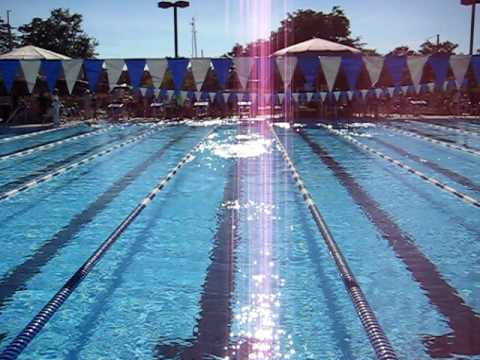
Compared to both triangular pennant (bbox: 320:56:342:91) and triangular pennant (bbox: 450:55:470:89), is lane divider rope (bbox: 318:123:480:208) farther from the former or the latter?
triangular pennant (bbox: 450:55:470:89)

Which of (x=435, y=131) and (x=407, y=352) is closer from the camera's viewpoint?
(x=407, y=352)

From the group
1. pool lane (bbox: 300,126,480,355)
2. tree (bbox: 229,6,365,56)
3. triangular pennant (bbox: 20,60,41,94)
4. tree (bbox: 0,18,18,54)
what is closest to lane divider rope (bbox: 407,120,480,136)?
pool lane (bbox: 300,126,480,355)

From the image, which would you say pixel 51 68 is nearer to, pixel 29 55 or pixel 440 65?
pixel 29 55

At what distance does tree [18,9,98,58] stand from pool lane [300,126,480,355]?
32066mm

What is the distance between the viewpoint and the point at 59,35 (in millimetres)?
37375

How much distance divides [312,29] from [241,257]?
34.0 meters

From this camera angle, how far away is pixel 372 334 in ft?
10.3

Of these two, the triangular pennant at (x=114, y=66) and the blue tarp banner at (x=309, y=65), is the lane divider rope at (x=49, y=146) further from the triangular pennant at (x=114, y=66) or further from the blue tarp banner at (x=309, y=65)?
the blue tarp banner at (x=309, y=65)

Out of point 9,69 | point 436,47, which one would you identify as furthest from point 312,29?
point 9,69

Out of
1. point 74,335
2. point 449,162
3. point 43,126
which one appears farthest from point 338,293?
point 43,126

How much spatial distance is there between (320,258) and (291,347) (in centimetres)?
164

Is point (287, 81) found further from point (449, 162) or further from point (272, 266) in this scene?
point (272, 266)

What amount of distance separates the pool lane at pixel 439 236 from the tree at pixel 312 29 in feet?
94.3

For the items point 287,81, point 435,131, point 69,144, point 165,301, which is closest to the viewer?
point 165,301
